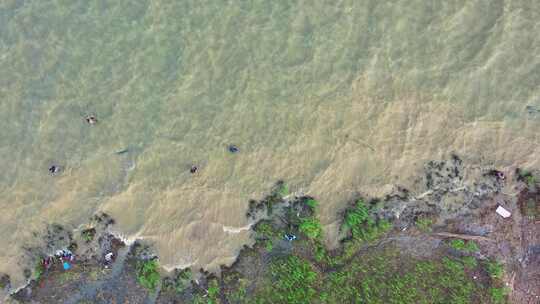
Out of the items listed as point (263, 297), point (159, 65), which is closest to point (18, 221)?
point (159, 65)

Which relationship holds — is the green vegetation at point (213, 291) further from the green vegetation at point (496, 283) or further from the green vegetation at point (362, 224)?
the green vegetation at point (496, 283)

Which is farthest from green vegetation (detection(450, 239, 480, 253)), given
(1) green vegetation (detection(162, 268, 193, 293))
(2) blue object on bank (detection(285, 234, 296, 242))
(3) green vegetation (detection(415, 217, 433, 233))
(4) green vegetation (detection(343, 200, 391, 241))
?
(1) green vegetation (detection(162, 268, 193, 293))

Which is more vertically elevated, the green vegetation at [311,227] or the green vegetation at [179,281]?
the green vegetation at [311,227]

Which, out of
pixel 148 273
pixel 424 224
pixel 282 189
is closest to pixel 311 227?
pixel 282 189

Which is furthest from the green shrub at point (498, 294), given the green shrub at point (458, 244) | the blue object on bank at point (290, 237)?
the blue object on bank at point (290, 237)

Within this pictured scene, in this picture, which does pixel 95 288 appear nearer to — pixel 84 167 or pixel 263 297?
pixel 84 167

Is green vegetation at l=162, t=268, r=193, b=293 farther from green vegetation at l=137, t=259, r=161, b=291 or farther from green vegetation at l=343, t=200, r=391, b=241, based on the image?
green vegetation at l=343, t=200, r=391, b=241

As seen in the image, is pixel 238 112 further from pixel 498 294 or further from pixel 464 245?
pixel 498 294
